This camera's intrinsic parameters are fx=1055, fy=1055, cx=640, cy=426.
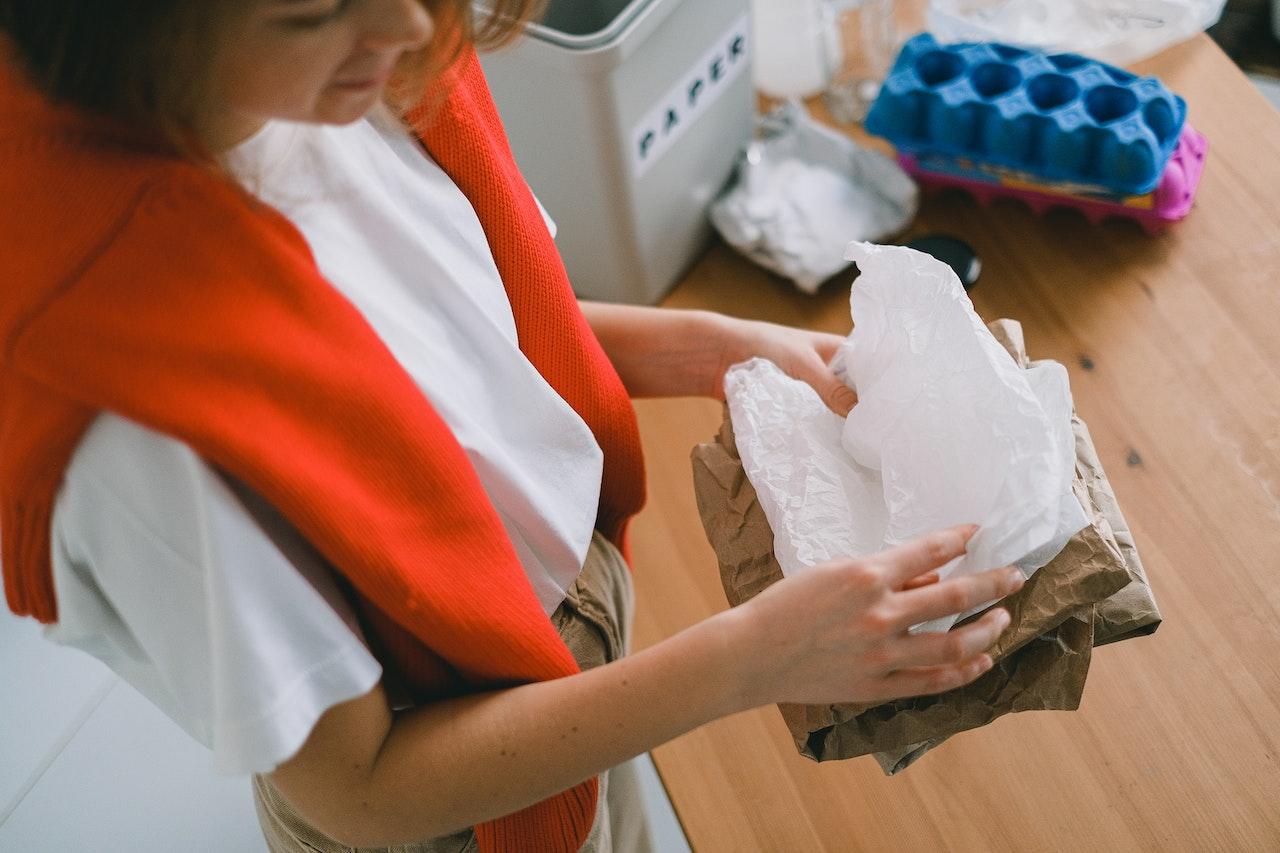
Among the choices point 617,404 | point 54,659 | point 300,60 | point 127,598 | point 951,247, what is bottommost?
point 54,659

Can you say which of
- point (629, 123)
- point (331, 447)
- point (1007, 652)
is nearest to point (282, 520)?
point (331, 447)

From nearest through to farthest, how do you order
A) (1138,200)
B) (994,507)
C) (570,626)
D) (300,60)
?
1. (300,60)
2. (994,507)
3. (570,626)
4. (1138,200)

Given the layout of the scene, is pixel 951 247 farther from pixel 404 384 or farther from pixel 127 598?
pixel 127 598

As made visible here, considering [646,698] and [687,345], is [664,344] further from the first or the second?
[646,698]

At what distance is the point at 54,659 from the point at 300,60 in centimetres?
97

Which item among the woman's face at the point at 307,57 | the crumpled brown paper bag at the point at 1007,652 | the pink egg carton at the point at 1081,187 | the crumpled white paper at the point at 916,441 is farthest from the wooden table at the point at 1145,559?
the woman's face at the point at 307,57

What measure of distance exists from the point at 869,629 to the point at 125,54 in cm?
40

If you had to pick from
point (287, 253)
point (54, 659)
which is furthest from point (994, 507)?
point (54, 659)

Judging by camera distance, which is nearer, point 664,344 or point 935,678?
point 935,678

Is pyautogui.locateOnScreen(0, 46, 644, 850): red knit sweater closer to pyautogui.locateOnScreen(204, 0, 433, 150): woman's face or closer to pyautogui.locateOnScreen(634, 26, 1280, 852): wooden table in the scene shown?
pyautogui.locateOnScreen(204, 0, 433, 150): woman's face

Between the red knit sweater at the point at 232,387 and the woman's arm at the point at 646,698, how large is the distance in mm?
37

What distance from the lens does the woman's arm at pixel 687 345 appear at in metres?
0.77

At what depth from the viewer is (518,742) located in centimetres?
53

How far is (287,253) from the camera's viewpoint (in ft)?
1.55
